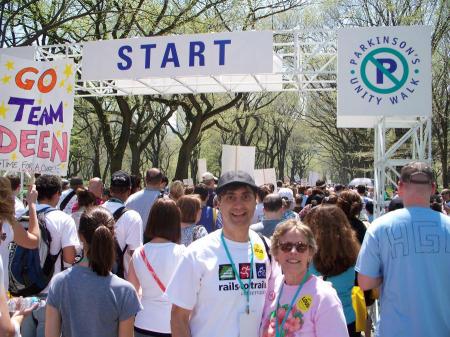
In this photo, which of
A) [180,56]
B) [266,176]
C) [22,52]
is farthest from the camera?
[266,176]

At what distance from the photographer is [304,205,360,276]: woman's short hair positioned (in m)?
4.34

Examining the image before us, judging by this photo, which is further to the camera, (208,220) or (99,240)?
(208,220)

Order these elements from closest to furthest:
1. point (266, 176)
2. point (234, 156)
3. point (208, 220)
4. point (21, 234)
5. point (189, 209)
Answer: point (21, 234) < point (189, 209) < point (208, 220) < point (234, 156) < point (266, 176)

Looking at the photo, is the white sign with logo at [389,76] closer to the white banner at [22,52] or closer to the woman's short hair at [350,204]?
the woman's short hair at [350,204]

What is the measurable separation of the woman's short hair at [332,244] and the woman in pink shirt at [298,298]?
1314 mm

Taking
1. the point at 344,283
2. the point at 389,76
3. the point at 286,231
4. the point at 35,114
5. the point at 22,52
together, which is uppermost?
the point at 22,52

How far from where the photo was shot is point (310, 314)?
2812 millimetres

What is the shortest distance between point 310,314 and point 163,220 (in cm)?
182

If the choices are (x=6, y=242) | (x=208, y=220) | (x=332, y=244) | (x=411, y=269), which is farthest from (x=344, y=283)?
(x=208, y=220)

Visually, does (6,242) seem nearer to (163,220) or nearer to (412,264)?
(163,220)

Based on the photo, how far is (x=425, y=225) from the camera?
141 inches

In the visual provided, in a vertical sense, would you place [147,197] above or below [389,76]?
below

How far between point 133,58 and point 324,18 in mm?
19849

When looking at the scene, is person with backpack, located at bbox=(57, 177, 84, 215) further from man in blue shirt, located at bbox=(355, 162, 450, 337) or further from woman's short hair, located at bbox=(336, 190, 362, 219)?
man in blue shirt, located at bbox=(355, 162, 450, 337)
